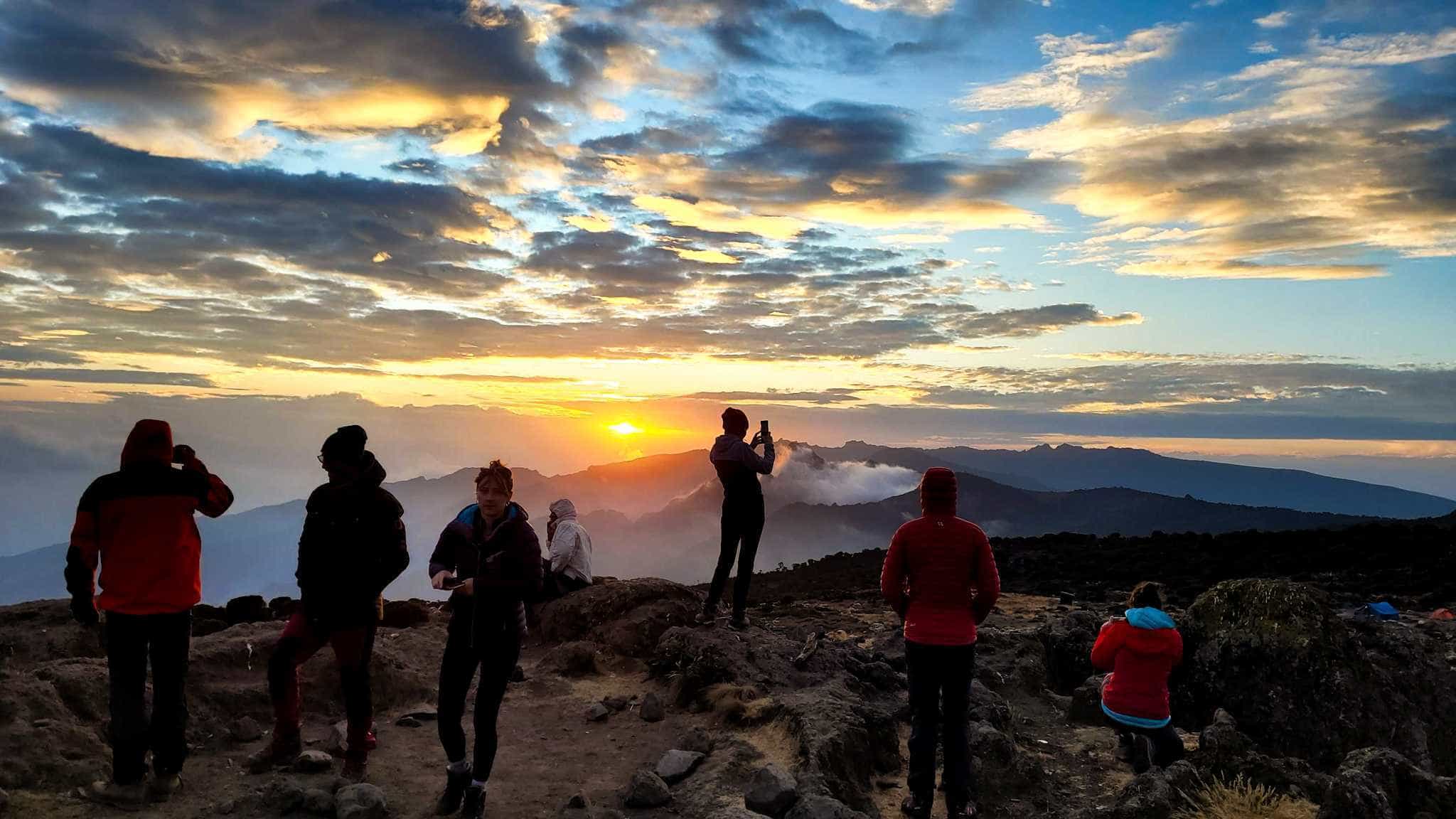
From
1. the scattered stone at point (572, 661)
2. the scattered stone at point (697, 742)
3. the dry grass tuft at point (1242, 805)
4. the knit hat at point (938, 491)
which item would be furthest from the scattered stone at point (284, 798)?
the dry grass tuft at point (1242, 805)

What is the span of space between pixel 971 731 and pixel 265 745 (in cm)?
653

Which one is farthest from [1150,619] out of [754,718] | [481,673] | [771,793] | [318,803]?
[318,803]

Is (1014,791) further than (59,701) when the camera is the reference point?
Yes

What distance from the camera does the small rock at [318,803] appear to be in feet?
21.0

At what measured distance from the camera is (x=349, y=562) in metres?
6.52

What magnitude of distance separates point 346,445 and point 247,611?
7.11 metres

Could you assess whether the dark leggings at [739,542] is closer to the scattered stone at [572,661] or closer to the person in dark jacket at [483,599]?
the scattered stone at [572,661]

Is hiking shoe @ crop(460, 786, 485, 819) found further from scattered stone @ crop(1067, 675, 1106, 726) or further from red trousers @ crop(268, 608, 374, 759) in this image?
scattered stone @ crop(1067, 675, 1106, 726)

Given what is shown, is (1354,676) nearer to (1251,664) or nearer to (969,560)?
(1251,664)

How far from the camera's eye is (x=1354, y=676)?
9406 mm

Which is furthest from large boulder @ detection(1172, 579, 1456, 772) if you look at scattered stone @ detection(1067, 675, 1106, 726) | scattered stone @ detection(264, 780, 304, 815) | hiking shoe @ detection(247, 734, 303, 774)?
hiking shoe @ detection(247, 734, 303, 774)

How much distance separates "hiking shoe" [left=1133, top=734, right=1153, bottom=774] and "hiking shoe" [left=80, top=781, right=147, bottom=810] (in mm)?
8407

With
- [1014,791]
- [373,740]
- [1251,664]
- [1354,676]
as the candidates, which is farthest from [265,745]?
[1354,676]

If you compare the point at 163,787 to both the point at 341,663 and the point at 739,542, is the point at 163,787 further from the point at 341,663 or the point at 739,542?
the point at 739,542
